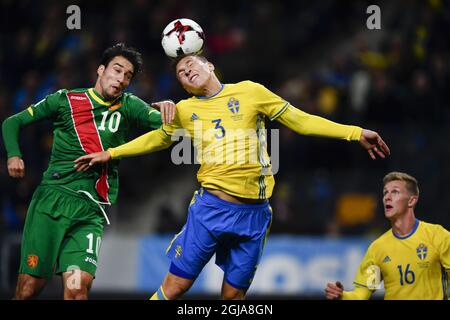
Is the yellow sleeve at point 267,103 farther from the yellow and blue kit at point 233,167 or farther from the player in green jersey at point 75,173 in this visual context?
the player in green jersey at point 75,173

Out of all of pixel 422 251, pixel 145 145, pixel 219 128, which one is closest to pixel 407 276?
pixel 422 251

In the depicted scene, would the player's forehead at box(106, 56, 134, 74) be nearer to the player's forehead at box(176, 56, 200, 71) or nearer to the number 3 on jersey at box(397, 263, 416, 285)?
the player's forehead at box(176, 56, 200, 71)

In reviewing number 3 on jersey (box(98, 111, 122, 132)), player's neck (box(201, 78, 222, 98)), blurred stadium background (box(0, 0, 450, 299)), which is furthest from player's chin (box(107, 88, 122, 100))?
blurred stadium background (box(0, 0, 450, 299))

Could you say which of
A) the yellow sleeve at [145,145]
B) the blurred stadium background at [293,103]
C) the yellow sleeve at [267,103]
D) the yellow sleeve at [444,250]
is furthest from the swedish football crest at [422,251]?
the blurred stadium background at [293,103]

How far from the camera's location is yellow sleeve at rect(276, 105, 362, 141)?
21.3 ft

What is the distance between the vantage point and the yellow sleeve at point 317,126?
255 inches

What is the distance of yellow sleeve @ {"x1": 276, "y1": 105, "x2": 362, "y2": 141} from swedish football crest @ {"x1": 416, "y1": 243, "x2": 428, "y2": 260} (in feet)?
4.18

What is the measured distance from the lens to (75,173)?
707cm

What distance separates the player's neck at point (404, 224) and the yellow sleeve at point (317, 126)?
120 cm

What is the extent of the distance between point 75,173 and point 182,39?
1.32 m

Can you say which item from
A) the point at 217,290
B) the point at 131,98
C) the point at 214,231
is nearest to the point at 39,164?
the point at 217,290

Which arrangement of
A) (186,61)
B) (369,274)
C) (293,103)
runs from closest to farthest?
(186,61) < (369,274) < (293,103)

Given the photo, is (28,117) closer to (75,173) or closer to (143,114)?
(75,173)
